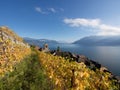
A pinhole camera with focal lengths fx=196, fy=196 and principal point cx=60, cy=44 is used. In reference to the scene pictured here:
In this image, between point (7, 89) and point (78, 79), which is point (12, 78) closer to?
point (7, 89)

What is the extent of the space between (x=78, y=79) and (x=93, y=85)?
3402 millimetres

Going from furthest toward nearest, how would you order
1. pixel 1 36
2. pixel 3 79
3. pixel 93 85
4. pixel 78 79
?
pixel 1 36 < pixel 3 79 < pixel 93 85 < pixel 78 79

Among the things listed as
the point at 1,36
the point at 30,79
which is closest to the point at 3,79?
the point at 30,79

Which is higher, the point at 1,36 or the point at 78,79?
the point at 1,36

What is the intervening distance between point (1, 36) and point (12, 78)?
7997 mm

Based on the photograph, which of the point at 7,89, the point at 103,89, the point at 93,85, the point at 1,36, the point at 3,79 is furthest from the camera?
the point at 1,36

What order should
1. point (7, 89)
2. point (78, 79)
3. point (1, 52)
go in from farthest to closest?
point (1, 52) < point (7, 89) < point (78, 79)

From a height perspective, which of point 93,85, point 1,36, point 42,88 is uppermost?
point 1,36

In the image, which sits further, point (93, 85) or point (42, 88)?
point (42, 88)

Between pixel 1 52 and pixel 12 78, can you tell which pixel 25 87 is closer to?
pixel 12 78

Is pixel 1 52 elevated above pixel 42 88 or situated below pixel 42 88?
above

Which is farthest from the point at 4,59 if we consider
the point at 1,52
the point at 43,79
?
the point at 43,79

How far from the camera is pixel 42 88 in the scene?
17953 millimetres

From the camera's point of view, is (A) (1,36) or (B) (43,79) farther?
(A) (1,36)
